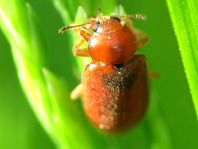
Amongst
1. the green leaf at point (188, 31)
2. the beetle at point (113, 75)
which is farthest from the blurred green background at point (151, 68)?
the green leaf at point (188, 31)

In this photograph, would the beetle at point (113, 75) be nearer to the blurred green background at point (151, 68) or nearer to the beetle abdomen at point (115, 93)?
the beetle abdomen at point (115, 93)

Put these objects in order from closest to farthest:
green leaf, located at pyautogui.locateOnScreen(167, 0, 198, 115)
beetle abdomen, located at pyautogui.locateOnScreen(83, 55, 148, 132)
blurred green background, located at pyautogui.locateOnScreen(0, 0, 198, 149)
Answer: green leaf, located at pyautogui.locateOnScreen(167, 0, 198, 115)
beetle abdomen, located at pyautogui.locateOnScreen(83, 55, 148, 132)
blurred green background, located at pyautogui.locateOnScreen(0, 0, 198, 149)

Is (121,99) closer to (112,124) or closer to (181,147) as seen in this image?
(112,124)

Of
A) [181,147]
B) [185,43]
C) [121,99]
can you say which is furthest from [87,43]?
[185,43]

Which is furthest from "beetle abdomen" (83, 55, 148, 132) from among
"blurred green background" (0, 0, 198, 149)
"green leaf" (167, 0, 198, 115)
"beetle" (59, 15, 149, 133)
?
"green leaf" (167, 0, 198, 115)

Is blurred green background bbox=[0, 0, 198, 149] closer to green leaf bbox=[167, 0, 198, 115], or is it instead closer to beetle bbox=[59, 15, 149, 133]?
beetle bbox=[59, 15, 149, 133]

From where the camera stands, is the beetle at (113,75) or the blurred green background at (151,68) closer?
the beetle at (113,75)

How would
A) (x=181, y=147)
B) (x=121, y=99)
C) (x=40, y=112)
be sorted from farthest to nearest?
(x=181, y=147)
(x=121, y=99)
(x=40, y=112)
